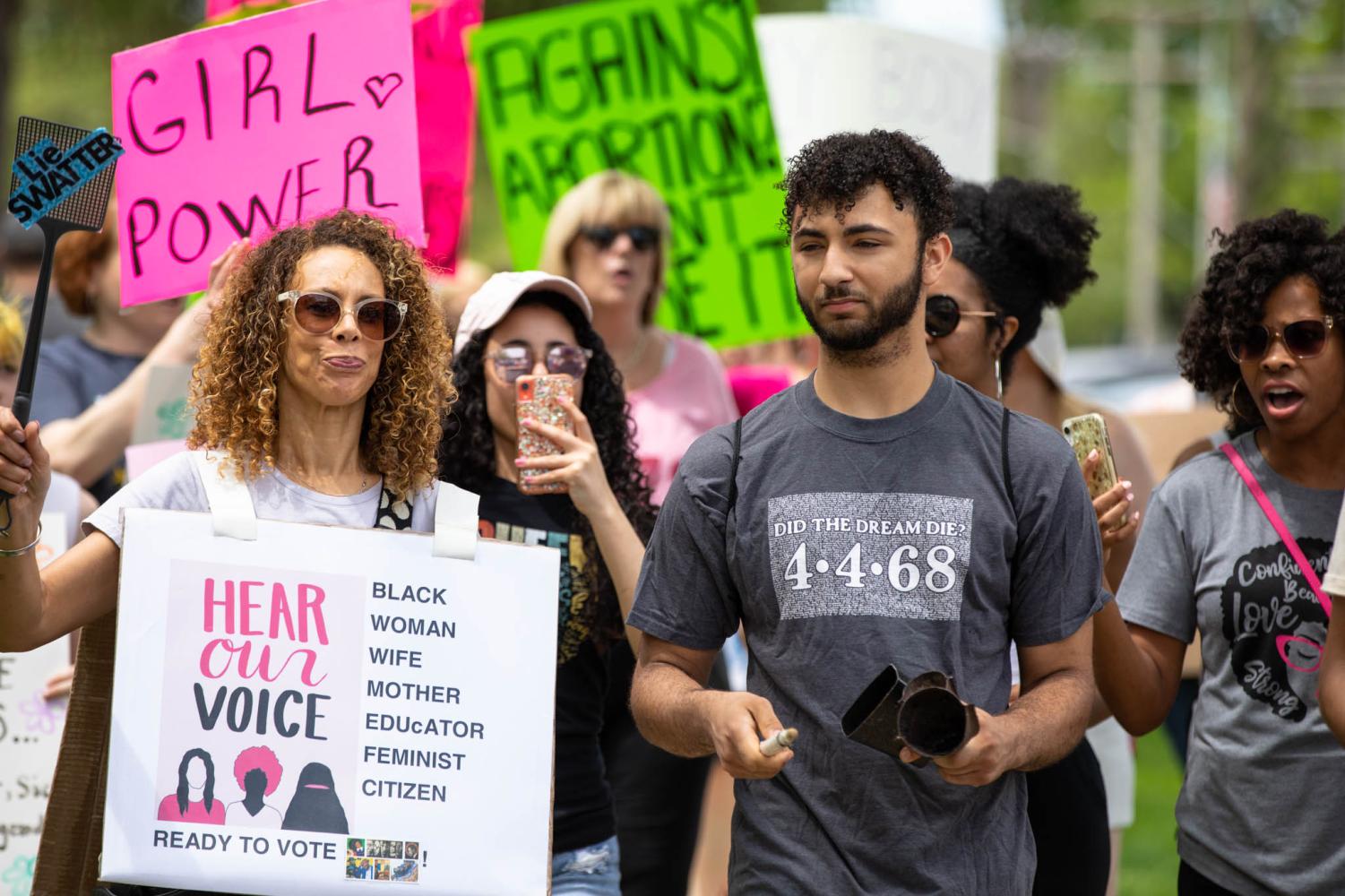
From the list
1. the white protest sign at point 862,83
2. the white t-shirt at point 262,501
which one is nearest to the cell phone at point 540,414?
the white t-shirt at point 262,501

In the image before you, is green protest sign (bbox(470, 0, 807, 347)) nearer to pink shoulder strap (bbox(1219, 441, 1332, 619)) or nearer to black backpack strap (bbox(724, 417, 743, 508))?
pink shoulder strap (bbox(1219, 441, 1332, 619))

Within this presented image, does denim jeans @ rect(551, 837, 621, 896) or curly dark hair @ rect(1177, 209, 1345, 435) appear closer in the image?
curly dark hair @ rect(1177, 209, 1345, 435)

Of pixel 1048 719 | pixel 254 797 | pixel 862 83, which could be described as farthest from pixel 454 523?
pixel 862 83

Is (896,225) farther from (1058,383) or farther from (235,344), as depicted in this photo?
(1058,383)

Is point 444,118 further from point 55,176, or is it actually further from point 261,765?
point 261,765

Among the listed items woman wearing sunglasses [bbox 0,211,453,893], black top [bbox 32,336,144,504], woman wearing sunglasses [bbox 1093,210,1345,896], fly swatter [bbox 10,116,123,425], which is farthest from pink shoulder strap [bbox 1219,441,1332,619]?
black top [bbox 32,336,144,504]

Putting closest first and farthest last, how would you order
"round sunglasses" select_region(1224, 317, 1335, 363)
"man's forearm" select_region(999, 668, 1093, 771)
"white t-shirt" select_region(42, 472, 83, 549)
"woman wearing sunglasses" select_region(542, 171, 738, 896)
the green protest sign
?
"man's forearm" select_region(999, 668, 1093, 771)
"round sunglasses" select_region(1224, 317, 1335, 363)
"white t-shirt" select_region(42, 472, 83, 549)
"woman wearing sunglasses" select_region(542, 171, 738, 896)
the green protest sign

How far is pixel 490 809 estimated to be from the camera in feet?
10.9

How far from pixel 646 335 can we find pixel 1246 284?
7.38 ft

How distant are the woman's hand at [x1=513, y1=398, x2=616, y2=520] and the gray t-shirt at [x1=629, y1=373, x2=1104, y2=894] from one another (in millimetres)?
668

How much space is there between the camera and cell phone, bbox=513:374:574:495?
3961 mm

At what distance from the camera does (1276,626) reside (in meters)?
3.65

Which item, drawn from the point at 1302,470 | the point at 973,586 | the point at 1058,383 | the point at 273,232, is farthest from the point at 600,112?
the point at 973,586

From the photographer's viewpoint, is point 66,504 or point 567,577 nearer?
point 567,577
